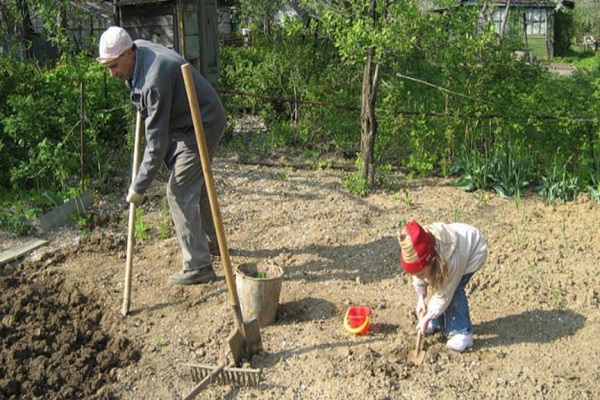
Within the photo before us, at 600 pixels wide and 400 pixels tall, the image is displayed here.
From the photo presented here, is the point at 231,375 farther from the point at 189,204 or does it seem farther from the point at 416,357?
the point at 189,204

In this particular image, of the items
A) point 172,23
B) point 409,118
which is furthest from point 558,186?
point 172,23

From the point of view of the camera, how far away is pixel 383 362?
444 cm

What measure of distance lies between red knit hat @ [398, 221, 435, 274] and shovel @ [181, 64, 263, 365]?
42.1 inches

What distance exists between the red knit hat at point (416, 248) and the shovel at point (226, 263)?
1070 mm

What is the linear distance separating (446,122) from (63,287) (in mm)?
4275

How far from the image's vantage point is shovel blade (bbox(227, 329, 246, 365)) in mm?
4355

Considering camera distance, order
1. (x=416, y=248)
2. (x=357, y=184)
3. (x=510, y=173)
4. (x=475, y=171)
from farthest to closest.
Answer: (x=357, y=184) → (x=475, y=171) → (x=510, y=173) → (x=416, y=248)

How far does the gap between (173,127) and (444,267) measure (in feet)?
7.52

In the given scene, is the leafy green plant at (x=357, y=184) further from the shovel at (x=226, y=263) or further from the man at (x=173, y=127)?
the shovel at (x=226, y=263)

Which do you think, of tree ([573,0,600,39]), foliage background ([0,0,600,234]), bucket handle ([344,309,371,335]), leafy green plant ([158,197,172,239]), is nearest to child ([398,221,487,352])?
bucket handle ([344,309,371,335])

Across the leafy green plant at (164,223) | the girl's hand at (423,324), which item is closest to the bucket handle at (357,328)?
the girl's hand at (423,324)

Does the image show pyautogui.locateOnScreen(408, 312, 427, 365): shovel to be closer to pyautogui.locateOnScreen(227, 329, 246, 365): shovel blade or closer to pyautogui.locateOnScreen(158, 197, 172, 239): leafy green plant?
pyautogui.locateOnScreen(227, 329, 246, 365): shovel blade

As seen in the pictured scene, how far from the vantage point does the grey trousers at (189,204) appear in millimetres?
5348

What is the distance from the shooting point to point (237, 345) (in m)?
4.40
